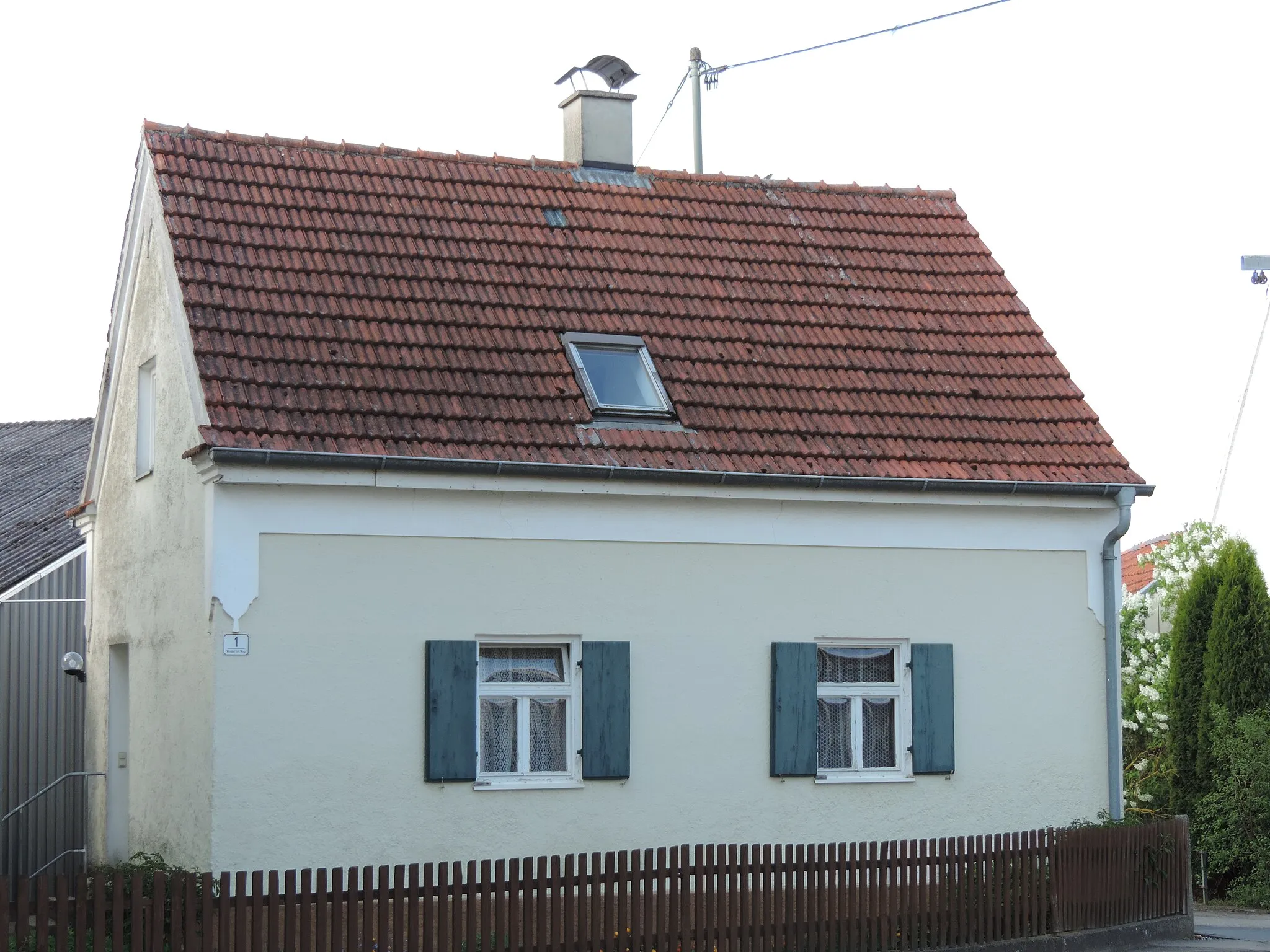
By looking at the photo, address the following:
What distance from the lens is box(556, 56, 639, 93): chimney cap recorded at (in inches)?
672

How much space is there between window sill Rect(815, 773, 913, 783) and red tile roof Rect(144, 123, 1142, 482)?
2.51 metres

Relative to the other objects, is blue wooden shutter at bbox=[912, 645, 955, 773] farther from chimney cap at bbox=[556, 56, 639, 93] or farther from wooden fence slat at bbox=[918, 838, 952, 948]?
chimney cap at bbox=[556, 56, 639, 93]

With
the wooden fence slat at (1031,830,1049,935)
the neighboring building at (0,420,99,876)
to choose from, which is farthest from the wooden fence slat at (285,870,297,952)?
the neighboring building at (0,420,99,876)

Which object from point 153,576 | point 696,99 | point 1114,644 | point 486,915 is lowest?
point 486,915

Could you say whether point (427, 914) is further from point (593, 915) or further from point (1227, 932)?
point (1227, 932)

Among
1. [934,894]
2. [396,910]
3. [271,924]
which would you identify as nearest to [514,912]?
[396,910]

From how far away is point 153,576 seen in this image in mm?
13953

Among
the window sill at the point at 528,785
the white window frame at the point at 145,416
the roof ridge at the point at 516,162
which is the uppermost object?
the roof ridge at the point at 516,162

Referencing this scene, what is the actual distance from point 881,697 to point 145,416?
23.2ft

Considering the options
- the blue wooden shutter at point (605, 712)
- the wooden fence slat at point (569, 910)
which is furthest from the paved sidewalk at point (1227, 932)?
the wooden fence slat at point (569, 910)

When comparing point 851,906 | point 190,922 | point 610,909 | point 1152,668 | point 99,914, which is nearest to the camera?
point 99,914

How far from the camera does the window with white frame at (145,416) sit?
1462cm

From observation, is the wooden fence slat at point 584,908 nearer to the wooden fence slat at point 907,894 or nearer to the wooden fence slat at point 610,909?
the wooden fence slat at point 610,909

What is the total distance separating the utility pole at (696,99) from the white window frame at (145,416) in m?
12.5
